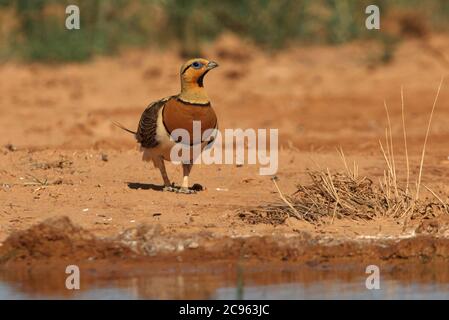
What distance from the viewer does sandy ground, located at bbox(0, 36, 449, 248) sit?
27.9 feet

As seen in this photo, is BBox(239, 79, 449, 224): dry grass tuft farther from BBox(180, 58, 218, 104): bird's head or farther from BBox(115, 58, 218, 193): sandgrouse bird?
BBox(180, 58, 218, 104): bird's head

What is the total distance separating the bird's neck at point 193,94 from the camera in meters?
8.80

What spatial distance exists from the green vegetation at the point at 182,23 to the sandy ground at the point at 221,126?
0.89 feet

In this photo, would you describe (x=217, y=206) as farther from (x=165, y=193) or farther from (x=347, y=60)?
(x=347, y=60)

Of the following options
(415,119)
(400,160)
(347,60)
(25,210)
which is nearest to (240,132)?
Answer: (415,119)

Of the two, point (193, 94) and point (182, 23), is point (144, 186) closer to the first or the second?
point (193, 94)

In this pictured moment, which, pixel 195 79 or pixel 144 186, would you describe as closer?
pixel 195 79

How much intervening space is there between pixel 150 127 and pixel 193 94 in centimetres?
44

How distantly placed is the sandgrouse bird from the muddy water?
154 centimetres

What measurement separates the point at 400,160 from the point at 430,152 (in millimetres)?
872

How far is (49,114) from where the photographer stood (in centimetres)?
1562

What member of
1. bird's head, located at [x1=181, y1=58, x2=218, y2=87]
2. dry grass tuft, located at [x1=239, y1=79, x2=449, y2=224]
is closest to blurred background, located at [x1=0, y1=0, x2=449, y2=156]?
bird's head, located at [x1=181, y1=58, x2=218, y2=87]

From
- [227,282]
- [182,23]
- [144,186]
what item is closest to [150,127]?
[144,186]

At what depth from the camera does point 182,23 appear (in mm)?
18594
